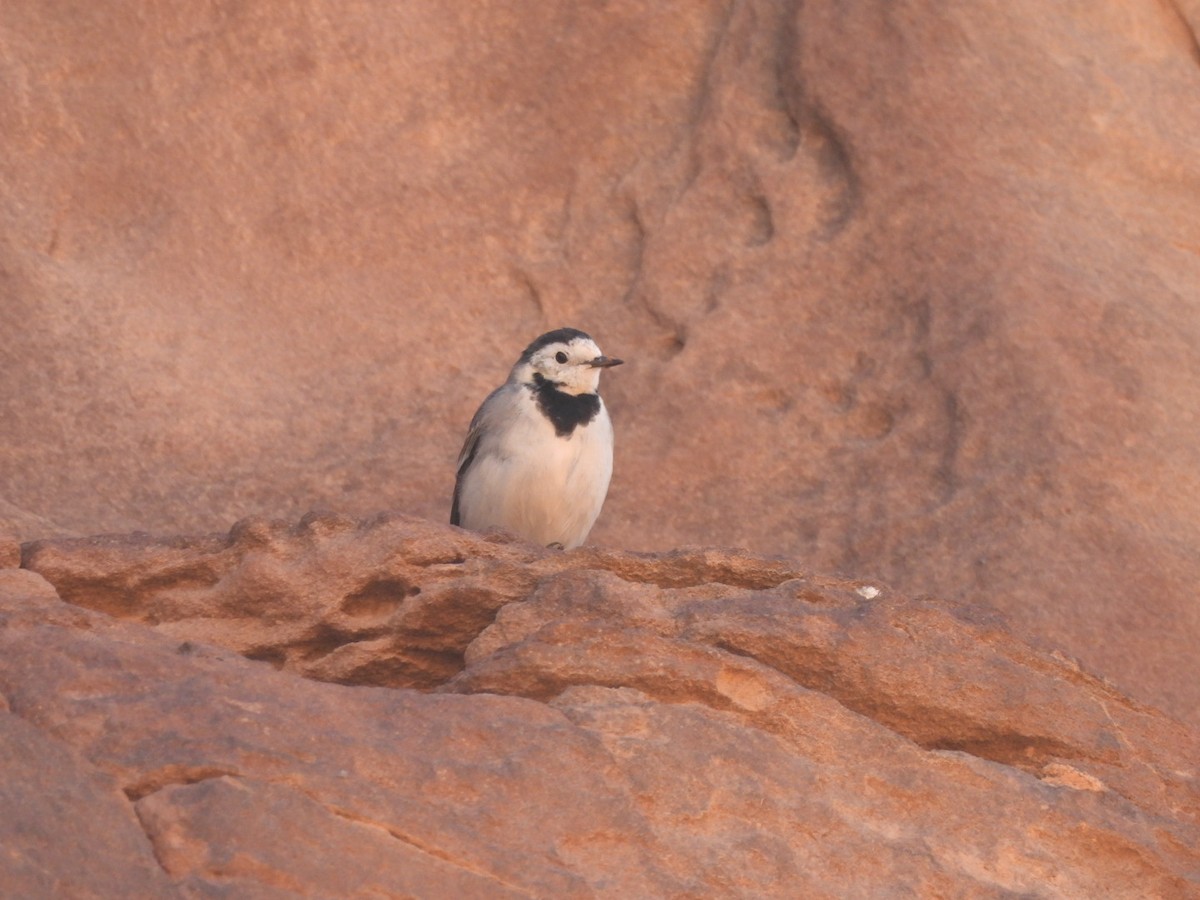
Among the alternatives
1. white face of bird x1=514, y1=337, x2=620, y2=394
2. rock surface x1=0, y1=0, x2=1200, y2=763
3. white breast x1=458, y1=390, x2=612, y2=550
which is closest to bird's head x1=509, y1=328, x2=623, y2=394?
white face of bird x1=514, y1=337, x2=620, y2=394

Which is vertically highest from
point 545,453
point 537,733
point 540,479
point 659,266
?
point 659,266

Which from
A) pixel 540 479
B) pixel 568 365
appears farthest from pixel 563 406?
pixel 540 479

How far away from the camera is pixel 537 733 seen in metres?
5.47

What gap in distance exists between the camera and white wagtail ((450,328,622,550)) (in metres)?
8.78

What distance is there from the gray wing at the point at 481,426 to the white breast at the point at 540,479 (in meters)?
0.09

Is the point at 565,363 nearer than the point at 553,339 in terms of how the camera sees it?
Yes

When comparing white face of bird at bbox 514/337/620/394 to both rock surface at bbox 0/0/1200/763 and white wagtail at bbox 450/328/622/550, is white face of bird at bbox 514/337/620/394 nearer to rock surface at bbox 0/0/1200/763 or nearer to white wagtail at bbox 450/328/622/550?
white wagtail at bbox 450/328/622/550

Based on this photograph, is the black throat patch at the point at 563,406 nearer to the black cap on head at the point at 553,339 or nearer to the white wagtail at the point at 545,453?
the white wagtail at the point at 545,453

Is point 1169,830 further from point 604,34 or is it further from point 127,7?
point 127,7

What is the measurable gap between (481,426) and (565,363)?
49cm

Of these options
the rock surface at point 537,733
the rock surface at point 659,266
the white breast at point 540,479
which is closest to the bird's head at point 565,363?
the white breast at point 540,479

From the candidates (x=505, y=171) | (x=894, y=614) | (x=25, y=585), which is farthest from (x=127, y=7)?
(x=894, y=614)

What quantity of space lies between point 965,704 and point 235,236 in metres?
5.57

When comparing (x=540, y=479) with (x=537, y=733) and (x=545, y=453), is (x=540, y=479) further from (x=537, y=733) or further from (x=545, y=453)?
(x=537, y=733)
